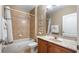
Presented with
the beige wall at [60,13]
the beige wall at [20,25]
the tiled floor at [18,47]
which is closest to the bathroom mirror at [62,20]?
the beige wall at [60,13]

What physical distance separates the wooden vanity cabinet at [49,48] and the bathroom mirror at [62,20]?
208 mm

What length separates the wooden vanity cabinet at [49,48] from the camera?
145 centimetres

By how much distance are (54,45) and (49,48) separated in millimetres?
99

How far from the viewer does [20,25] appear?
159 cm

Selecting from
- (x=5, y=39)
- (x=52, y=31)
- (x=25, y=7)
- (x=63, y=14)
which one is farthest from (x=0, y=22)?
(x=63, y=14)

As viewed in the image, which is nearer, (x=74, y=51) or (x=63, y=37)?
(x=74, y=51)

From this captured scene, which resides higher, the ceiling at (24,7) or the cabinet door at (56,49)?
the ceiling at (24,7)

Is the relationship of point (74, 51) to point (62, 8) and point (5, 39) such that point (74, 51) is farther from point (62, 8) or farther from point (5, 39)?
point (5, 39)

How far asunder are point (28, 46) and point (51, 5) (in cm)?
79

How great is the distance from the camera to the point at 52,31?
161 cm

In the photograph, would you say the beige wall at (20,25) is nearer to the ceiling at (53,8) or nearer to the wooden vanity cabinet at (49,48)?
the wooden vanity cabinet at (49,48)

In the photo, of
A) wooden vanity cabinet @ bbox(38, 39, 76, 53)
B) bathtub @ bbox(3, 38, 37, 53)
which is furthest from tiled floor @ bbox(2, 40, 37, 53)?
wooden vanity cabinet @ bbox(38, 39, 76, 53)

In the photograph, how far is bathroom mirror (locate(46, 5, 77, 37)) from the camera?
149cm
